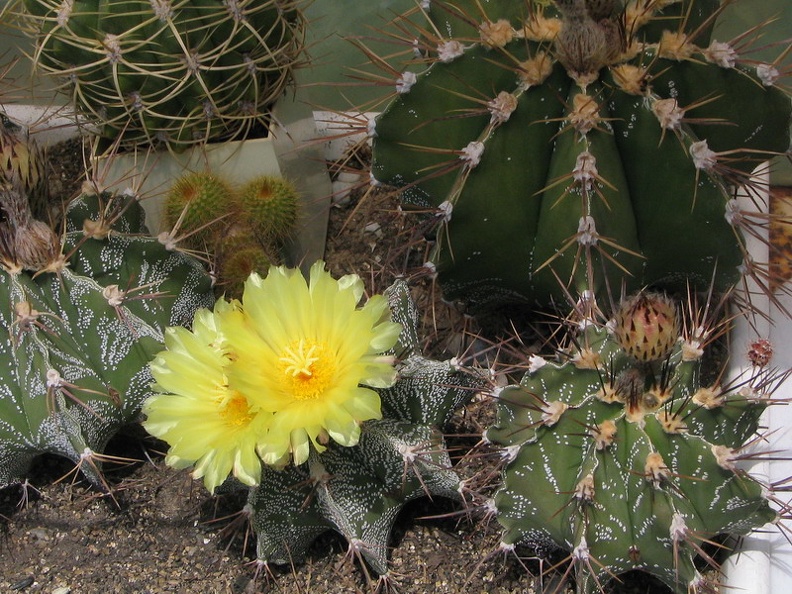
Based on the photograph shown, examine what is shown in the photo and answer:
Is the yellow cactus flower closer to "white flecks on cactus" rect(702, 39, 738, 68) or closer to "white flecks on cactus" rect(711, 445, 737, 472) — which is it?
"white flecks on cactus" rect(711, 445, 737, 472)

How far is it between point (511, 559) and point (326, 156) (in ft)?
2.82

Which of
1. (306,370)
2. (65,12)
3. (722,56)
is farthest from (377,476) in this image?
(65,12)

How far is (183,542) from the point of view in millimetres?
1248

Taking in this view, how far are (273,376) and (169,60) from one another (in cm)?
57

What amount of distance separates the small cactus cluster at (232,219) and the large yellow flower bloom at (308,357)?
0.30 meters

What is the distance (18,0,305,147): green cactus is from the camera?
1.26m

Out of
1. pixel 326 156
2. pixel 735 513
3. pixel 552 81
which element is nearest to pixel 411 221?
pixel 326 156

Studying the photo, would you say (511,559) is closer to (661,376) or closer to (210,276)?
(661,376)

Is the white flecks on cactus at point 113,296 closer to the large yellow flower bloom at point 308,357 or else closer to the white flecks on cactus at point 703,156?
the large yellow flower bloom at point 308,357

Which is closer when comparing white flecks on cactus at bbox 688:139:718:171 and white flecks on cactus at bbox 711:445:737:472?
white flecks on cactus at bbox 711:445:737:472

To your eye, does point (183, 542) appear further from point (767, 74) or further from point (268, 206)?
point (767, 74)

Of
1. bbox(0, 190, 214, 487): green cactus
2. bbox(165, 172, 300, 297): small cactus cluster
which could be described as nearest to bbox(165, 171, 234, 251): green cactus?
bbox(165, 172, 300, 297): small cactus cluster

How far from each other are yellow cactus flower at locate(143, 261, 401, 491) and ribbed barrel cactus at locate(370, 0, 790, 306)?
0.72 feet

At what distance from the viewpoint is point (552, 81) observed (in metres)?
1.07
